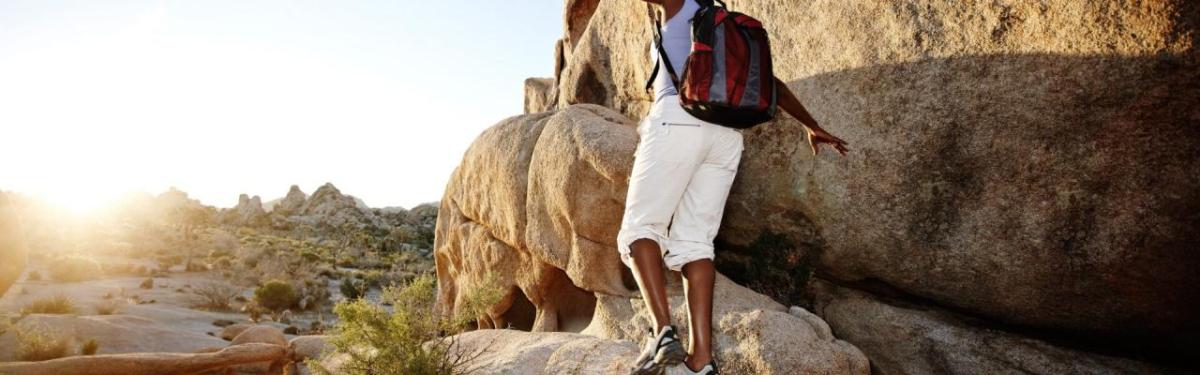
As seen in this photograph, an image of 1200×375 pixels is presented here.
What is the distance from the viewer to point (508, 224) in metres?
8.07

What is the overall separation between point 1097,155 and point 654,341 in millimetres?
3323

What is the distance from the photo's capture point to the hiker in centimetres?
362

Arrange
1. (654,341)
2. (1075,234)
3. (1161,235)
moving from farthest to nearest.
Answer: (1075,234), (1161,235), (654,341)

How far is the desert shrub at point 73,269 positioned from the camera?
2289 cm

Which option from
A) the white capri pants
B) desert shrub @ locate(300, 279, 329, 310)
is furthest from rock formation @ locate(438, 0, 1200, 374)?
desert shrub @ locate(300, 279, 329, 310)

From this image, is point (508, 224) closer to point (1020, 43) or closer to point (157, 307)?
point (1020, 43)

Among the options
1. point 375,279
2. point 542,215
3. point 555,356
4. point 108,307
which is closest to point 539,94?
point 542,215

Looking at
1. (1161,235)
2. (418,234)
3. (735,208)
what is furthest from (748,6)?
(418,234)

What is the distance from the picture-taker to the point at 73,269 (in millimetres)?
23250

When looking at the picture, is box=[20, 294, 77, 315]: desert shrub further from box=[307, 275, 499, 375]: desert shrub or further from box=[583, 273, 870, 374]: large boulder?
box=[583, 273, 870, 374]: large boulder

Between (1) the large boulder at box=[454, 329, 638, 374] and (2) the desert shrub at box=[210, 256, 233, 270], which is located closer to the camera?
(1) the large boulder at box=[454, 329, 638, 374]

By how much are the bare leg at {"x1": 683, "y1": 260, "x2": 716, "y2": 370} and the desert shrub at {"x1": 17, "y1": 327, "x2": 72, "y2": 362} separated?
11.3m

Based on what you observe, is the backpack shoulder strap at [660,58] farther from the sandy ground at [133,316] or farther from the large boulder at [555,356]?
the sandy ground at [133,316]

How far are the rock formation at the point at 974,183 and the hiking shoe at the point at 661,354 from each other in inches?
107
